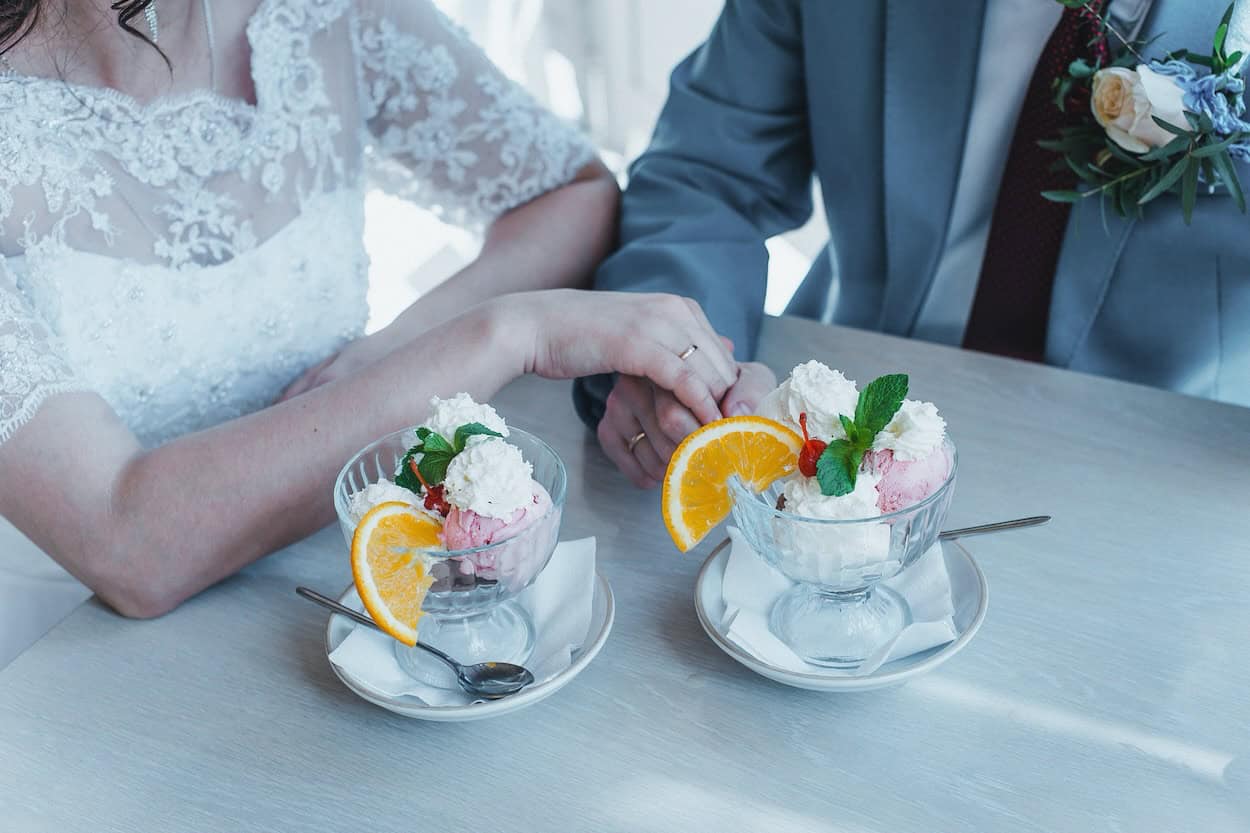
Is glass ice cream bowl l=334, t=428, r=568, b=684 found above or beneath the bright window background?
above

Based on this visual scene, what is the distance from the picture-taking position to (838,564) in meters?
0.83

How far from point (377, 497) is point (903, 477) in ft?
1.35

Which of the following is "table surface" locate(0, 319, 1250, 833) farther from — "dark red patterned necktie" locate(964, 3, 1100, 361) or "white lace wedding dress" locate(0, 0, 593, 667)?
"dark red patterned necktie" locate(964, 3, 1100, 361)

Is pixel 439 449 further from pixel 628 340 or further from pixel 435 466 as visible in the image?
pixel 628 340

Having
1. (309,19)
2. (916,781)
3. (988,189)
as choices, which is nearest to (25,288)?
(309,19)

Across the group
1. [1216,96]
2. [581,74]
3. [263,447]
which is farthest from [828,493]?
[581,74]

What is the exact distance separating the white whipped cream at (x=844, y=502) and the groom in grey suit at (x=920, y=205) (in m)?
0.35

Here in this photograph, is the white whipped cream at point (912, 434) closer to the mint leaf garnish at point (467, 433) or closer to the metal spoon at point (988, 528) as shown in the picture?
the metal spoon at point (988, 528)

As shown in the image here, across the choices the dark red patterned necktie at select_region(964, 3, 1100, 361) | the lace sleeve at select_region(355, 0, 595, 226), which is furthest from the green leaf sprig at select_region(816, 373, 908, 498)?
the lace sleeve at select_region(355, 0, 595, 226)

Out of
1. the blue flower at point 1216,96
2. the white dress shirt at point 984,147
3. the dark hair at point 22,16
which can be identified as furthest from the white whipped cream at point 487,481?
the white dress shirt at point 984,147

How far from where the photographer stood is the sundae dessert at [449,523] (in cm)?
81

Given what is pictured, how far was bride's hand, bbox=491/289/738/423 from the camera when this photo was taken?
3.59ft

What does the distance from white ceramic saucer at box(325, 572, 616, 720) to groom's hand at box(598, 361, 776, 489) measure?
0.70ft

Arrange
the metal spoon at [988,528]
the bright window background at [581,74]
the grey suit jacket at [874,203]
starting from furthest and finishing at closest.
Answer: the bright window background at [581,74] → the grey suit jacket at [874,203] → the metal spoon at [988,528]
